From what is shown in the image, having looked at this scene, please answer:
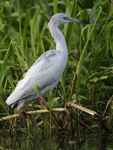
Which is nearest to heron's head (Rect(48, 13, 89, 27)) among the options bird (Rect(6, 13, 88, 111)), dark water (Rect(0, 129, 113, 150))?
bird (Rect(6, 13, 88, 111))

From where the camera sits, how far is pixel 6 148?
279 centimetres

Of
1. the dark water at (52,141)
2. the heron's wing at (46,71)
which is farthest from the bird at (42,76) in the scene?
the dark water at (52,141)

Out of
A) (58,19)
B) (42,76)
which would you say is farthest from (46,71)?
(58,19)

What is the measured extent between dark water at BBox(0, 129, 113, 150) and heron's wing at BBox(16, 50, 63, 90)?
1.96ft

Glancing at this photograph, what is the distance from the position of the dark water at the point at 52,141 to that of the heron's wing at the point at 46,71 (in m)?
0.60

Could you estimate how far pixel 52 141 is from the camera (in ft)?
9.71

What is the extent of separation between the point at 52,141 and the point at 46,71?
2.73ft

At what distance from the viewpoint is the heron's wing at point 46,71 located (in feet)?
10.5

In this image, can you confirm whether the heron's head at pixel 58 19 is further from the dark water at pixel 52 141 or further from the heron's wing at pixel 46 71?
the dark water at pixel 52 141

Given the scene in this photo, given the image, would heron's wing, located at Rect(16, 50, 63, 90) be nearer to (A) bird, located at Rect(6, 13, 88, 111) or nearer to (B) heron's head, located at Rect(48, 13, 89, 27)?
(A) bird, located at Rect(6, 13, 88, 111)

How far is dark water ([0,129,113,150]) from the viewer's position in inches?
108

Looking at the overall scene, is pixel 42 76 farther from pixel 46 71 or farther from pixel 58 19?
pixel 58 19

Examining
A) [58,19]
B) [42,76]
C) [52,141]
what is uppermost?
[58,19]

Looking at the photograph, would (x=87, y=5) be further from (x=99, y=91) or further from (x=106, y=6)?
(x=99, y=91)
